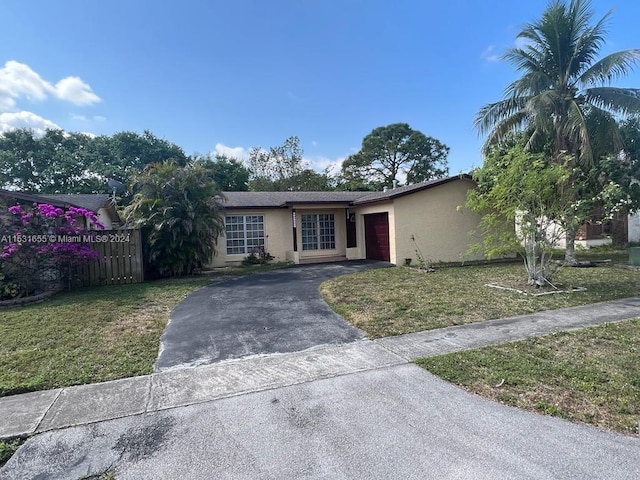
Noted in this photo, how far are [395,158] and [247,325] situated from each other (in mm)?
33865

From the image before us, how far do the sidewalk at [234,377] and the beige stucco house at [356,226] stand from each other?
8.23 meters

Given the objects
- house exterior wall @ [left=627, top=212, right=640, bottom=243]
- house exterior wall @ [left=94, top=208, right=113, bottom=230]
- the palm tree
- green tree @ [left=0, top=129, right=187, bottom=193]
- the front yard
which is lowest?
the front yard

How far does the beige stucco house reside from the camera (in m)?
13.6

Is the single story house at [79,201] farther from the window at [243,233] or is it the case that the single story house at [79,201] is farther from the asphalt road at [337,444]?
the asphalt road at [337,444]

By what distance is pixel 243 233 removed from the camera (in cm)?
1529

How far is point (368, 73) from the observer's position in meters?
18.1

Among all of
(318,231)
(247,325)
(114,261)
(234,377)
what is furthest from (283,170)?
(234,377)

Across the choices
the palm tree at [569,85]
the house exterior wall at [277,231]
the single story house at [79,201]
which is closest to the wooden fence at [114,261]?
the single story house at [79,201]

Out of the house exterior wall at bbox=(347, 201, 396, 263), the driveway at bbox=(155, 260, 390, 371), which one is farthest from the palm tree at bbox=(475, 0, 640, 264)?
the driveway at bbox=(155, 260, 390, 371)

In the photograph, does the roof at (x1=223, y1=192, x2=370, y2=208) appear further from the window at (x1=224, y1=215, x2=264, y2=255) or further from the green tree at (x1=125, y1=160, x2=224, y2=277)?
the green tree at (x1=125, y1=160, x2=224, y2=277)

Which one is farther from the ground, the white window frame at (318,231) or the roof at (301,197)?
the roof at (301,197)

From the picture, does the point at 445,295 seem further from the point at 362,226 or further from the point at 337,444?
the point at 362,226

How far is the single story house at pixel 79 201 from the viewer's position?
930 centimetres

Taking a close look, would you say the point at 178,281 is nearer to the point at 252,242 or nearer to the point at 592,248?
the point at 252,242
